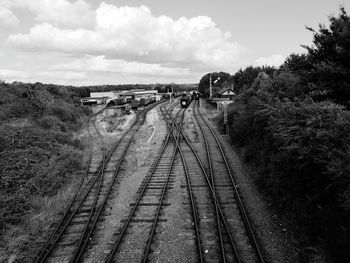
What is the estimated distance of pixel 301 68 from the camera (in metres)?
14.0

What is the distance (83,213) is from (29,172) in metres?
5.37

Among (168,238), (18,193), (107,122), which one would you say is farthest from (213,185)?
(107,122)

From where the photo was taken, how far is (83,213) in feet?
37.9

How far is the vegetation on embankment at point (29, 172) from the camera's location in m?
10.3

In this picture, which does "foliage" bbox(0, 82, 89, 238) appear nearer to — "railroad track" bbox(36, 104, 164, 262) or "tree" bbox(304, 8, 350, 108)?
"railroad track" bbox(36, 104, 164, 262)

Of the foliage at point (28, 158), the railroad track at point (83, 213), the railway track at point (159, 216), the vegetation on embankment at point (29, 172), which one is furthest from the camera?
the foliage at point (28, 158)

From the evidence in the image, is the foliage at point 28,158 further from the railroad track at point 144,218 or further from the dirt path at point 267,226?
the dirt path at point 267,226

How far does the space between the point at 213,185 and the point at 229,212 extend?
2.45 m

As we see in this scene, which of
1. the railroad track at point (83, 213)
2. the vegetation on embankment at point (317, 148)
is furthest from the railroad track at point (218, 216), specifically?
the railroad track at point (83, 213)

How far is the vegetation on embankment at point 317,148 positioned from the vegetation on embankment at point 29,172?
8.56 metres

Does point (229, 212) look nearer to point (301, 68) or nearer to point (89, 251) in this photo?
point (89, 251)

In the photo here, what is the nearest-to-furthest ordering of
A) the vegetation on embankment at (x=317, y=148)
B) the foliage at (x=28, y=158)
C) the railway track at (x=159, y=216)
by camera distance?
1. the vegetation on embankment at (x=317, y=148)
2. the railway track at (x=159, y=216)
3. the foliage at (x=28, y=158)

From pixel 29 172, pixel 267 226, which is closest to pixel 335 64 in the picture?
pixel 267 226

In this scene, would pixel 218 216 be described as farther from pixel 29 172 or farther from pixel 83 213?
pixel 29 172
